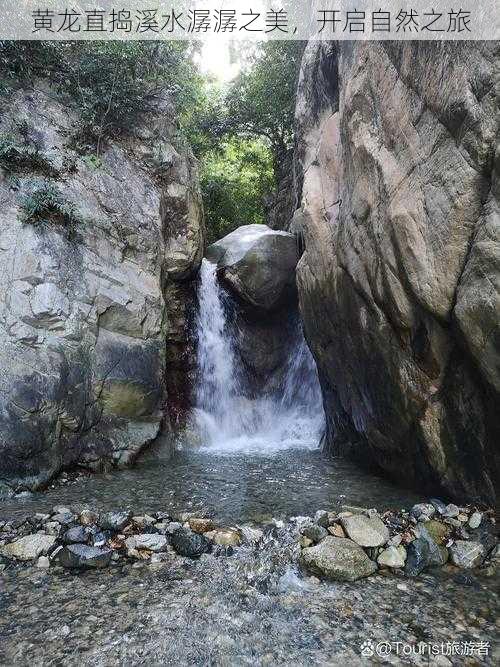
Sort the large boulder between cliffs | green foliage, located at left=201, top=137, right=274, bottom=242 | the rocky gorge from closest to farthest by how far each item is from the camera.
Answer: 1. the rocky gorge
2. the large boulder between cliffs
3. green foliage, located at left=201, top=137, right=274, bottom=242

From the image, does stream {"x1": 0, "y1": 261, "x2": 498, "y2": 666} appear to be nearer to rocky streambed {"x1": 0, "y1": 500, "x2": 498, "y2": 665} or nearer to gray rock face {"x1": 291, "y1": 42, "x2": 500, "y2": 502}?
rocky streambed {"x1": 0, "y1": 500, "x2": 498, "y2": 665}

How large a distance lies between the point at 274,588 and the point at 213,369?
7836mm

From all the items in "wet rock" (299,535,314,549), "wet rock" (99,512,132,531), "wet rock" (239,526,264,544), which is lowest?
"wet rock" (239,526,264,544)

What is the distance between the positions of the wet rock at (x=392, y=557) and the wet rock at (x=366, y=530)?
0.11 meters

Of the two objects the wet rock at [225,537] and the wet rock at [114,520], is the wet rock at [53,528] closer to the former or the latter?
the wet rock at [114,520]

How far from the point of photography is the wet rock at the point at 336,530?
4453 millimetres

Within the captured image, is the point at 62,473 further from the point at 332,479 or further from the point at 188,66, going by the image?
the point at 188,66

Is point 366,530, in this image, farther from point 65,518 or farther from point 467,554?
point 65,518

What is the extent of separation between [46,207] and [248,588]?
22.2 ft

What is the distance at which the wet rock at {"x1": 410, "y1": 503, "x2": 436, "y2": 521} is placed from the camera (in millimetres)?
4793

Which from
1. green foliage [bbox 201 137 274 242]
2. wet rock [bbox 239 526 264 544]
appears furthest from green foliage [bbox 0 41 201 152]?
wet rock [bbox 239 526 264 544]

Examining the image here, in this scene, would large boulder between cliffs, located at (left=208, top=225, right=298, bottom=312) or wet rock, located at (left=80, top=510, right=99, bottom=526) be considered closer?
wet rock, located at (left=80, top=510, right=99, bottom=526)

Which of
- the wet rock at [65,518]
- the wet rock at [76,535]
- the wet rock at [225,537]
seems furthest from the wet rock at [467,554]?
the wet rock at [65,518]

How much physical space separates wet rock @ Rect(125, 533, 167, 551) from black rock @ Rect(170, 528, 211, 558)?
0.37ft
